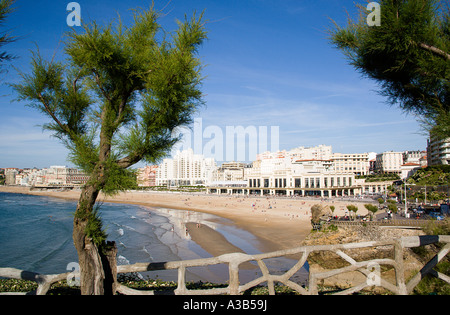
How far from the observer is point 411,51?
3.94m

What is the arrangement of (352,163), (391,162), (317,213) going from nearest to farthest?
(317,213), (352,163), (391,162)

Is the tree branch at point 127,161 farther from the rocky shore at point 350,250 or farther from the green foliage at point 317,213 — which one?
the green foliage at point 317,213

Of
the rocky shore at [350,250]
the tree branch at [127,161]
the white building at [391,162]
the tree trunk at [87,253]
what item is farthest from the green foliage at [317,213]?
the white building at [391,162]

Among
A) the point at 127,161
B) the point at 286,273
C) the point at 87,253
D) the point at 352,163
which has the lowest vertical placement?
the point at 286,273

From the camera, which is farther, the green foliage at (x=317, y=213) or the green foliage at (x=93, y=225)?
the green foliage at (x=317, y=213)

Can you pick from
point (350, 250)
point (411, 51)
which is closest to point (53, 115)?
point (411, 51)

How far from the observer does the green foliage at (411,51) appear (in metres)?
3.80

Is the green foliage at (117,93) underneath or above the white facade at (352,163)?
underneath

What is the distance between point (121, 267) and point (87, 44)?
3.06m

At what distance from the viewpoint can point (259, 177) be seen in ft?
299

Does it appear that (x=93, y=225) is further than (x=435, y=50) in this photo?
No

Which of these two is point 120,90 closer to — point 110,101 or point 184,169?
point 110,101
